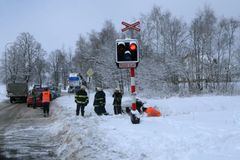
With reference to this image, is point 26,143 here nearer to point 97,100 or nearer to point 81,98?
point 81,98

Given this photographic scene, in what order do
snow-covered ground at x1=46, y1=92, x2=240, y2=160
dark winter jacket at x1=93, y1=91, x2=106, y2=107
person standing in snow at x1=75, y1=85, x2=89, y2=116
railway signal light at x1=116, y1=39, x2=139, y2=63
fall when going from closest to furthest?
snow-covered ground at x1=46, y1=92, x2=240, y2=160
railway signal light at x1=116, y1=39, x2=139, y2=63
person standing in snow at x1=75, y1=85, x2=89, y2=116
dark winter jacket at x1=93, y1=91, x2=106, y2=107

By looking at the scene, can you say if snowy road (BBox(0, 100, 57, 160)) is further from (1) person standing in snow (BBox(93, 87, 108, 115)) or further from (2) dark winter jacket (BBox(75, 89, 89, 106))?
(1) person standing in snow (BBox(93, 87, 108, 115))

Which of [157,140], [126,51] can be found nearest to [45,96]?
[126,51]

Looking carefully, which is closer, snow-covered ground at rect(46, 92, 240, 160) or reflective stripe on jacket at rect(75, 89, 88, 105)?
snow-covered ground at rect(46, 92, 240, 160)

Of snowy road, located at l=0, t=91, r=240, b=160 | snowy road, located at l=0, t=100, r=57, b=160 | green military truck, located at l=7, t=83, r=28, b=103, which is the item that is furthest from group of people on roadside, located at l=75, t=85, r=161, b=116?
green military truck, located at l=7, t=83, r=28, b=103

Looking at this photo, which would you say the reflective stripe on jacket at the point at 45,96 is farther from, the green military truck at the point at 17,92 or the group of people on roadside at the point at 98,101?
the green military truck at the point at 17,92

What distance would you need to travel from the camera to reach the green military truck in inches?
1558

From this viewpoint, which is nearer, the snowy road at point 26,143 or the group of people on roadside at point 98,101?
the snowy road at point 26,143

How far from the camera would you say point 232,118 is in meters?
11.5

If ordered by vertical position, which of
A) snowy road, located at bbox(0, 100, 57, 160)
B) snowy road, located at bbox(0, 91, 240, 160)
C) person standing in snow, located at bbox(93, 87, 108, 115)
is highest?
person standing in snow, located at bbox(93, 87, 108, 115)

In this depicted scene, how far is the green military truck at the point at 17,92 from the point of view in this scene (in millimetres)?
39562

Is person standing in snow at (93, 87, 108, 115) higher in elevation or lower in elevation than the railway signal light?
lower

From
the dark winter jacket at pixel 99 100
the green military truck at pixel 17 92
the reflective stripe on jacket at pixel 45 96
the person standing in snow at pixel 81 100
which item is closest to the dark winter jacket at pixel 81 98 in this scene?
the person standing in snow at pixel 81 100

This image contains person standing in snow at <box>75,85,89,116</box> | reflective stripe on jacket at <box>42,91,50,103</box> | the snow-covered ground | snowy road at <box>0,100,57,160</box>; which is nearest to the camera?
the snow-covered ground
